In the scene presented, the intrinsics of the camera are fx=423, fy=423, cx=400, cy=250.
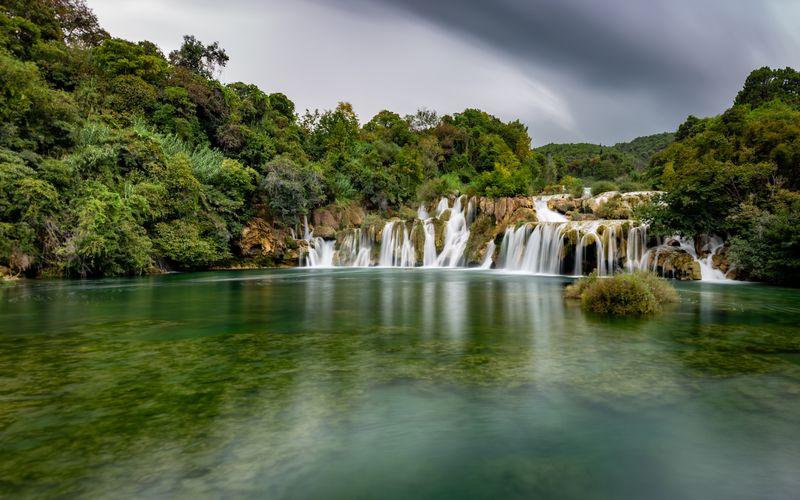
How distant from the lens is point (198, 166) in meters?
29.8

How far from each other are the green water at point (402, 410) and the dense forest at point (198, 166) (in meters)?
12.8

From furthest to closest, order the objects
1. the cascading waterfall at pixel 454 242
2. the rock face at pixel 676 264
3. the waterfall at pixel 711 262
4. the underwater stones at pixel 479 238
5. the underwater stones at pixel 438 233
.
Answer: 1. the underwater stones at pixel 438 233
2. the cascading waterfall at pixel 454 242
3. the underwater stones at pixel 479 238
4. the rock face at pixel 676 264
5. the waterfall at pixel 711 262

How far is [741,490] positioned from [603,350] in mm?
3837

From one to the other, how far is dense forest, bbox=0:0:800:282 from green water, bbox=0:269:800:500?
1283 cm

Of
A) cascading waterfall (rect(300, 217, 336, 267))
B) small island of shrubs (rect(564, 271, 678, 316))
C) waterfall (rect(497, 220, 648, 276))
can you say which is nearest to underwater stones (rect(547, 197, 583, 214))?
waterfall (rect(497, 220, 648, 276))

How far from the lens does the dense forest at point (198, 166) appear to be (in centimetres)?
1875

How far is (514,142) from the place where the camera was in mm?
64938

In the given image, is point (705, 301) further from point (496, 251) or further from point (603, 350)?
point (496, 251)

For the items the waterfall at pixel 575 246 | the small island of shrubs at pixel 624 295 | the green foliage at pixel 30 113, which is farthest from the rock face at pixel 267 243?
the small island of shrubs at pixel 624 295

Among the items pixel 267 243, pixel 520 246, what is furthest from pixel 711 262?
pixel 267 243

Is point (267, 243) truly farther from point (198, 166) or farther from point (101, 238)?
point (101, 238)

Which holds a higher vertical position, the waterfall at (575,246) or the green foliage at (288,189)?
the green foliage at (288,189)

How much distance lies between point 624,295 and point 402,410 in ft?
26.4

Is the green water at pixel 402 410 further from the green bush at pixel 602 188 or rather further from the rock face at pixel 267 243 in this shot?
the green bush at pixel 602 188
